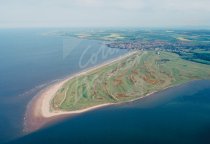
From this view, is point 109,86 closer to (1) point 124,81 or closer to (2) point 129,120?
(1) point 124,81

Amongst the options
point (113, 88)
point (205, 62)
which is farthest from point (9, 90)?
point (205, 62)

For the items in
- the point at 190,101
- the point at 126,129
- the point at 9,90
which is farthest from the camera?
the point at 9,90

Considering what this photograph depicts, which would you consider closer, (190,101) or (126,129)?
(126,129)

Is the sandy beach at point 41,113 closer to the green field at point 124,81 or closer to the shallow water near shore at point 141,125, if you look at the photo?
the green field at point 124,81

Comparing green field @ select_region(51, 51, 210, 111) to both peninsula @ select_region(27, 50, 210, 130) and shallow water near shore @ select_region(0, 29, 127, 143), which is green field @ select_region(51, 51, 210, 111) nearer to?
peninsula @ select_region(27, 50, 210, 130)

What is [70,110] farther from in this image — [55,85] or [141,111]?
[55,85]

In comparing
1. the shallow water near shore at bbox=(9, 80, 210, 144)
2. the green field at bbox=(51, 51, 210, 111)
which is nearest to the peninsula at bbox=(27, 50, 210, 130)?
the green field at bbox=(51, 51, 210, 111)

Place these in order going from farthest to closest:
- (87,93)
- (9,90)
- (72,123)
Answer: (9,90)
(87,93)
(72,123)

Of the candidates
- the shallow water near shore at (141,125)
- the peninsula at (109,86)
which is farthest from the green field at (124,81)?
the shallow water near shore at (141,125)
